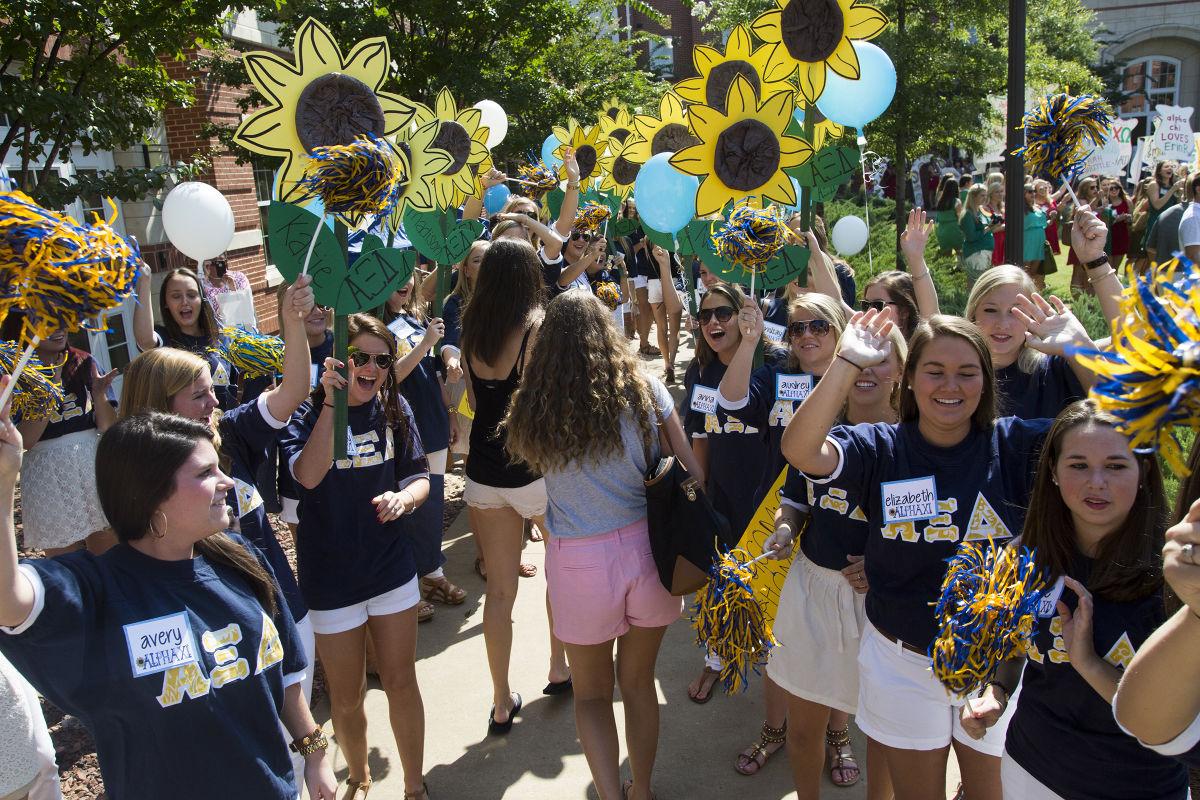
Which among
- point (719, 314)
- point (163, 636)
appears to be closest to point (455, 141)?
point (719, 314)

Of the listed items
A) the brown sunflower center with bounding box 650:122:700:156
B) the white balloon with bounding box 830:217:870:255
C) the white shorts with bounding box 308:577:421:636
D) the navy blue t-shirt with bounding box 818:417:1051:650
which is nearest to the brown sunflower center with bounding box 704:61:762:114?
the brown sunflower center with bounding box 650:122:700:156

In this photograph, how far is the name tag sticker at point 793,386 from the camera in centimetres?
345

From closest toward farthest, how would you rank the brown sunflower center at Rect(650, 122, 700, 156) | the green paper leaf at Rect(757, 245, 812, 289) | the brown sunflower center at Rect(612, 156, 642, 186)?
the green paper leaf at Rect(757, 245, 812, 289) < the brown sunflower center at Rect(650, 122, 700, 156) < the brown sunflower center at Rect(612, 156, 642, 186)

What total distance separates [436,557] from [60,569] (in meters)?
2.43

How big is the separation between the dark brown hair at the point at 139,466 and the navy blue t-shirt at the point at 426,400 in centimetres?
244

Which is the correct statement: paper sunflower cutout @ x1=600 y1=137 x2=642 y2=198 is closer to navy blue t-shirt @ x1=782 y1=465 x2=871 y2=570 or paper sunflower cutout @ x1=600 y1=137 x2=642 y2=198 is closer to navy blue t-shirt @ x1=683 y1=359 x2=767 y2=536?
navy blue t-shirt @ x1=683 y1=359 x2=767 y2=536

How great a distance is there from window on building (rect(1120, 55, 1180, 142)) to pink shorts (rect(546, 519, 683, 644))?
39.8 metres

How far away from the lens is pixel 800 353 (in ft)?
11.2

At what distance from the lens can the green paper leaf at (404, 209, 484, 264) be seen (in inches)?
196

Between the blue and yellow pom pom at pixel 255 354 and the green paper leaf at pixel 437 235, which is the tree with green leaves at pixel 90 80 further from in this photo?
the green paper leaf at pixel 437 235

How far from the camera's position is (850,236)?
299 inches

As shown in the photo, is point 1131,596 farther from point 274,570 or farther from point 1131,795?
point 274,570

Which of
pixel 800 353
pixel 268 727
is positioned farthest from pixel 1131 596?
pixel 268 727

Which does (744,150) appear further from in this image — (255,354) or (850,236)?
(850,236)
